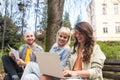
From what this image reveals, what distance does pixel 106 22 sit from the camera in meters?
52.4

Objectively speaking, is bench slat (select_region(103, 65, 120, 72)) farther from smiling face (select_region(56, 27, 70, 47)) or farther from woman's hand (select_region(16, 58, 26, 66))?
smiling face (select_region(56, 27, 70, 47))

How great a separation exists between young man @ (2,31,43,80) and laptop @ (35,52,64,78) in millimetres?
1234

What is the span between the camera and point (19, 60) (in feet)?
18.2

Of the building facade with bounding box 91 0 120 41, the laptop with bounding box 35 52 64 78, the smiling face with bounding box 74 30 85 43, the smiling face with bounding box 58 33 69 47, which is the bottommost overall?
the building facade with bounding box 91 0 120 41

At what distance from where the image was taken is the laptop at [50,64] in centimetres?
398

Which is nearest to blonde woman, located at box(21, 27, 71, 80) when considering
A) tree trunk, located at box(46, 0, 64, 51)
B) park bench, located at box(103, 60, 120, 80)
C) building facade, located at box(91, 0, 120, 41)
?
park bench, located at box(103, 60, 120, 80)

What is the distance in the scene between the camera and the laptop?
157 inches

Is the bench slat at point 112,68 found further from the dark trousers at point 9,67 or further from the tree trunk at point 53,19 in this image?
the tree trunk at point 53,19

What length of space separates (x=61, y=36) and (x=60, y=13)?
449cm

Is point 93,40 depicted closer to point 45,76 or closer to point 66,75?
point 66,75

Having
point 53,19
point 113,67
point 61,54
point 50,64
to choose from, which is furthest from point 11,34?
point 50,64

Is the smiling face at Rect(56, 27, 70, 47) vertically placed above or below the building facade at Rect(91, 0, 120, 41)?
above

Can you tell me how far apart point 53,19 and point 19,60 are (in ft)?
11.9

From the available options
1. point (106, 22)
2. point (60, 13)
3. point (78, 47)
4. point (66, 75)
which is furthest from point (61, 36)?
point (106, 22)
